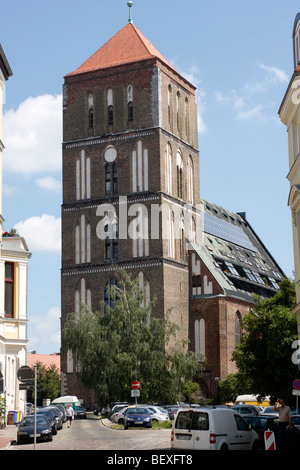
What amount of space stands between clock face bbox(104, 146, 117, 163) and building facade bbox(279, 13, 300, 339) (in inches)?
1837

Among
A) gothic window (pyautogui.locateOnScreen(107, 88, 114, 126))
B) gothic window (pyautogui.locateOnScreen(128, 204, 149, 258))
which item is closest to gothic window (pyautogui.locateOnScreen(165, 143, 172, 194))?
gothic window (pyautogui.locateOnScreen(128, 204, 149, 258))

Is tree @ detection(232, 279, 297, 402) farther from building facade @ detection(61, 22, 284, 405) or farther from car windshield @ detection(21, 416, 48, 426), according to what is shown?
building facade @ detection(61, 22, 284, 405)

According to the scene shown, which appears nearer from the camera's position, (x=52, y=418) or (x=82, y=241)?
(x=52, y=418)

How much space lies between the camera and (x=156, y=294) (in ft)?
244

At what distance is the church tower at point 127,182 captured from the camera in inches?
2992

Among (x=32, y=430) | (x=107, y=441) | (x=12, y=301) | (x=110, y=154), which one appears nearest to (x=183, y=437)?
(x=107, y=441)

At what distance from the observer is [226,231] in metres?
97.1

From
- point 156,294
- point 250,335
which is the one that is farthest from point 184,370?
point 250,335

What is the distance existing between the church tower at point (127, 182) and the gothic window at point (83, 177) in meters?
0.09

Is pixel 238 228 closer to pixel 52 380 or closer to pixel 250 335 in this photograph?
pixel 52 380

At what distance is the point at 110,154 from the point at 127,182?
Result: 3258 millimetres

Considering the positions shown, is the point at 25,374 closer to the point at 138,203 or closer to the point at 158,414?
the point at 158,414

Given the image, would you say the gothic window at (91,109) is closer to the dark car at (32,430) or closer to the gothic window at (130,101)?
the gothic window at (130,101)

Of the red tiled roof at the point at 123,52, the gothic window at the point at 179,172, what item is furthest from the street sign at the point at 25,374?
the red tiled roof at the point at 123,52
